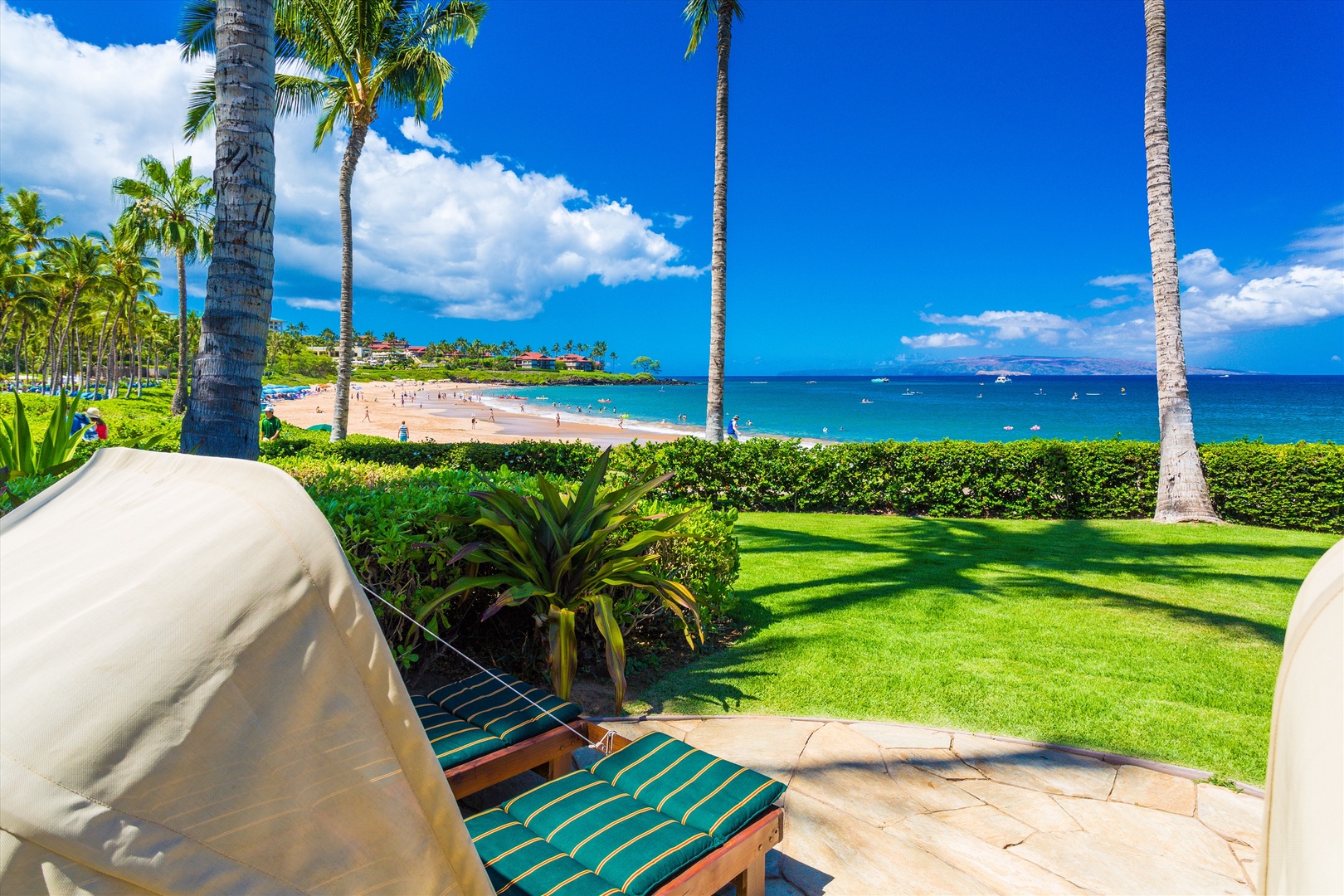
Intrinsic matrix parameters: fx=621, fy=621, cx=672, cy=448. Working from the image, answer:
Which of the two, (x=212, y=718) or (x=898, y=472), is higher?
(x=898, y=472)

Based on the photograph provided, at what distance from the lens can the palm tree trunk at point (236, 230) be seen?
3887mm

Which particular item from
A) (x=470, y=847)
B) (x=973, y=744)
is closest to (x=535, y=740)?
(x=470, y=847)

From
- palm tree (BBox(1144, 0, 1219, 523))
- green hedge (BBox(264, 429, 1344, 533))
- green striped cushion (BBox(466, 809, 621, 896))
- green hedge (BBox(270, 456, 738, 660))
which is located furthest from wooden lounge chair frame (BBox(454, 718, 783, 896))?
palm tree (BBox(1144, 0, 1219, 523))

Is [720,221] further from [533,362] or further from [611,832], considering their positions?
[533,362]

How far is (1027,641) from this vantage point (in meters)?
4.76

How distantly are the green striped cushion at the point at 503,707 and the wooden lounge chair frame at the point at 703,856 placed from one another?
53 millimetres

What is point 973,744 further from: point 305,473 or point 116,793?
point 305,473

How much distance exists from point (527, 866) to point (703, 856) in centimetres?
55

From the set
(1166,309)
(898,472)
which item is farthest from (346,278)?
(1166,309)

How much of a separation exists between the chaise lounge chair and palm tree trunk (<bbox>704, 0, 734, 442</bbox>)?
822 centimetres

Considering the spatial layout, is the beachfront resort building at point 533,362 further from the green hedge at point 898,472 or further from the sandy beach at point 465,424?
the green hedge at point 898,472

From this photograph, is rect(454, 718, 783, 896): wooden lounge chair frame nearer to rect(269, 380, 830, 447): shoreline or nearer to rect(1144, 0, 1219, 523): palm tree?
rect(1144, 0, 1219, 523): palm tree

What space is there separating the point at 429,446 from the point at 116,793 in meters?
10.5

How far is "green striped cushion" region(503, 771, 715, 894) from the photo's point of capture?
189cm
